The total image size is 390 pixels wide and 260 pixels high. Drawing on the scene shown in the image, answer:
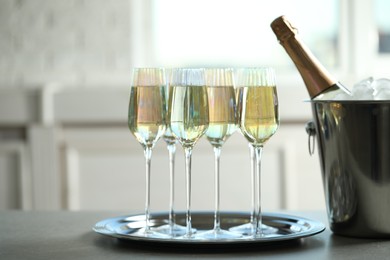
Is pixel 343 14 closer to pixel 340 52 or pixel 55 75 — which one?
pixel 340 52

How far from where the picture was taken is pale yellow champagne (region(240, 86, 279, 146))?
3.91 ft

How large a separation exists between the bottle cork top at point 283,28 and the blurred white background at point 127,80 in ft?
6.26

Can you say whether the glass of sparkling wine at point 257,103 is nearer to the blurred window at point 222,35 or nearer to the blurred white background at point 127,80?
the blurred white background at point 127,80

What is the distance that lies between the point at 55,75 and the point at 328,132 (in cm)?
220

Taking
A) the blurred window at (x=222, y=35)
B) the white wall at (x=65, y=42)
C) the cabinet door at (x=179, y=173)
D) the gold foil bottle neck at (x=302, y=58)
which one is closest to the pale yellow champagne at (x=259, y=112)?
the gold foil bottle neck at (x=302, y=58)

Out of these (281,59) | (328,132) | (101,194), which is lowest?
(101,194)

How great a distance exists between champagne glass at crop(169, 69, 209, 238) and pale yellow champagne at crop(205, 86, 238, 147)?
13 millimetres

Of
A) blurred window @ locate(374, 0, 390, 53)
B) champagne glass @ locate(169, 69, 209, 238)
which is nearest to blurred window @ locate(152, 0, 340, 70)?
blurred window @ locate(374, 0, 390, 53)

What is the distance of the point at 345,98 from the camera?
130 cm

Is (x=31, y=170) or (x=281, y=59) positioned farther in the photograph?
(x=281, y=59)

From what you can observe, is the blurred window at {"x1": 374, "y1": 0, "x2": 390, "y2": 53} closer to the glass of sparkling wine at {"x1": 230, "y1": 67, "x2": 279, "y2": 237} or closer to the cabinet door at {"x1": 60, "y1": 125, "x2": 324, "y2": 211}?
the cabinet door at {"x1": 60, "y1": 125, "x2": 324, "y2": 211}

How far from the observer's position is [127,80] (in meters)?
3.31

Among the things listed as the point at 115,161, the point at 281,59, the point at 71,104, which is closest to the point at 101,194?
the point at 115,161

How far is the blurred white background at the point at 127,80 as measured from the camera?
3.20 m
